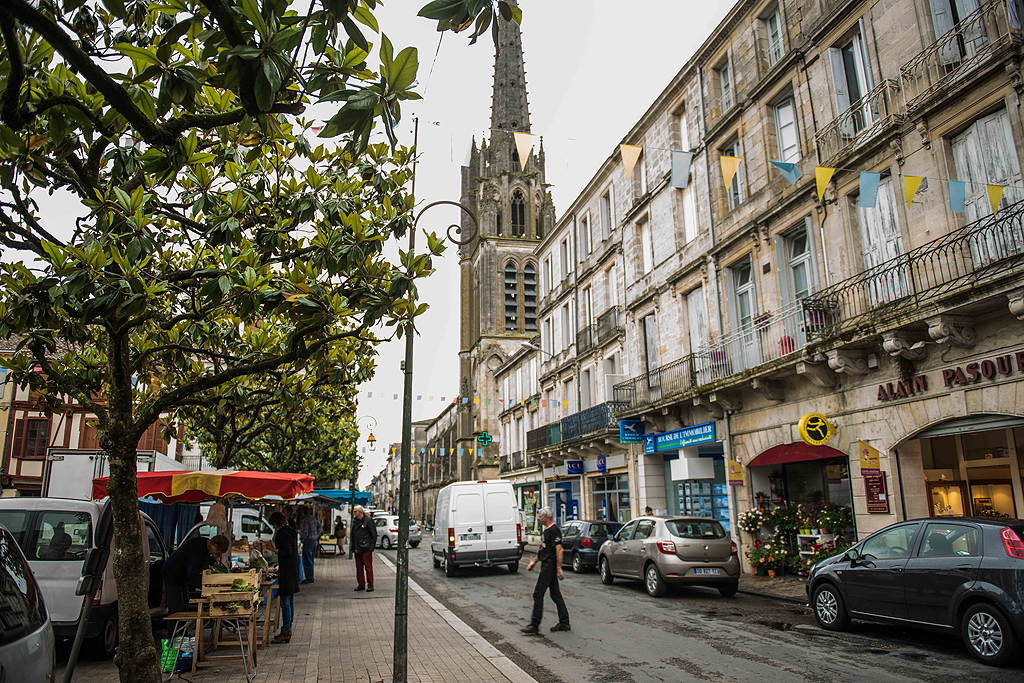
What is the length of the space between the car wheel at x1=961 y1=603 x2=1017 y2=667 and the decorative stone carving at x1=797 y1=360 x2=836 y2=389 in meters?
7.46

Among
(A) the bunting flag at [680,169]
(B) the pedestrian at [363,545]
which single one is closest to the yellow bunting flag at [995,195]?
(A) the bunting flag at [680,169]

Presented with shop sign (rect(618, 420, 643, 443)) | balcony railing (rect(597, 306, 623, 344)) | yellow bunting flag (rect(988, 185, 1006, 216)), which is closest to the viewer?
yellow bunting flag (rect(988, 185, 1006, 216))

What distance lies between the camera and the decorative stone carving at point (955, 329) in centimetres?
1106

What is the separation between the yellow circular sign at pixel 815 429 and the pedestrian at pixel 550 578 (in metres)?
6.39

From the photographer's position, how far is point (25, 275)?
19.7ft

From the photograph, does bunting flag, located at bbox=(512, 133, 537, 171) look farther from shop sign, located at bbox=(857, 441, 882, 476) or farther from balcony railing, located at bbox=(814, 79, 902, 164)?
shop sign, located at bbox=(857, 441, 882, 476)

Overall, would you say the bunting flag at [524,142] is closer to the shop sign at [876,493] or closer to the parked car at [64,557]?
the shop sign at [876,493]

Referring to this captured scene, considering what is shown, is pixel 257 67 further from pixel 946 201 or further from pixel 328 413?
pixel 328 413

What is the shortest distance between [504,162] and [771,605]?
198 feet

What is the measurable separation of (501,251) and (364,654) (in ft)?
189

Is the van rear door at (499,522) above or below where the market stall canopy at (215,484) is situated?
below

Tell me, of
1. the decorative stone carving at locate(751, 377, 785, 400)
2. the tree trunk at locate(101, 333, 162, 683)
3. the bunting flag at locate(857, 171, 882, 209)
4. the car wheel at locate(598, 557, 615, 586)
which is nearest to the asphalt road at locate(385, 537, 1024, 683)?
the car wheel at locate(598, 557, 615, 586)

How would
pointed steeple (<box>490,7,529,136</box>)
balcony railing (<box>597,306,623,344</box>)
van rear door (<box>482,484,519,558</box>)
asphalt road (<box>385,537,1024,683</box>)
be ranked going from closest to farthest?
asphalt road (<box>385,537,1024,683</box>), van rear door (<box>482,484,519,558</box>), balcony railing (<box>597,306,623,344</box>), pointed steeple (<box>490,7,529,136</box>)

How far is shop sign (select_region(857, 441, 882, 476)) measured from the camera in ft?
42.8
